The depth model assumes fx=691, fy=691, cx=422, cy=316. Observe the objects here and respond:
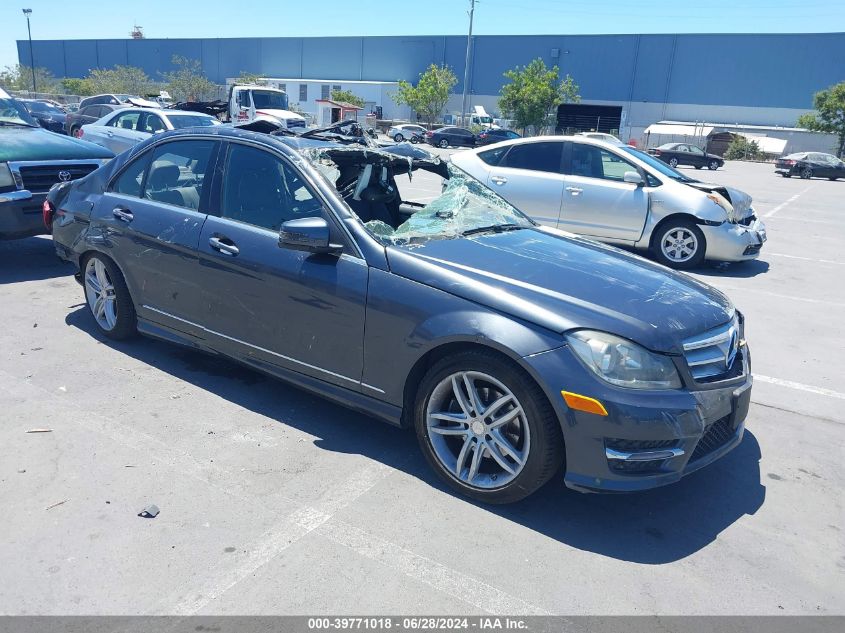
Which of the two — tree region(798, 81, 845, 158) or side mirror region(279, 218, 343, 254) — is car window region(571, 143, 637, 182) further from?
tree region(798, 81, 845, 158)

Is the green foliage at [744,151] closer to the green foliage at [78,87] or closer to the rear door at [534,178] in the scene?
the rear door at [534,178]

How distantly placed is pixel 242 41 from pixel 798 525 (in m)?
89.3

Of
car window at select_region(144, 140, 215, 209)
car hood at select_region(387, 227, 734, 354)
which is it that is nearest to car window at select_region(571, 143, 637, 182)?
car hood at select_region(387, 227, 734, 354)

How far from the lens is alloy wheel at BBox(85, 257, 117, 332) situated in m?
5.20

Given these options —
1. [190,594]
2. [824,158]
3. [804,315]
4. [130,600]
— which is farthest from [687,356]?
[824,158]

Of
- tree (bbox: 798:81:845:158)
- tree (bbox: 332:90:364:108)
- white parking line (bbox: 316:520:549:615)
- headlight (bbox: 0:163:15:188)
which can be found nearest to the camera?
white parking line (bbox: 316:520:549:615)

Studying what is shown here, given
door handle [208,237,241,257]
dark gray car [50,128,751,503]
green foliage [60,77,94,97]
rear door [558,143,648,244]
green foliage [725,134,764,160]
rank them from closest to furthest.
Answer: dark gray car [50,128,751,503] → door handle [208,237,241,257] → rear door [558,143,648,244] → green foliage [725,134,764,160] → green foliage [60,77,94,97]

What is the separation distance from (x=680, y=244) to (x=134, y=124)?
435 inches

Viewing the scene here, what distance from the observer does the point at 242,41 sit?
82.6 m

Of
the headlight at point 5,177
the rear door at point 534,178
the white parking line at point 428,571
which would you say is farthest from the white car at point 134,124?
the white parking line at point 428,571

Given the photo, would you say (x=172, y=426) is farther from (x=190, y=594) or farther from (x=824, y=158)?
(x=824, y=158)

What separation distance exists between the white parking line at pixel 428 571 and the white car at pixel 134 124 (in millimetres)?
12179

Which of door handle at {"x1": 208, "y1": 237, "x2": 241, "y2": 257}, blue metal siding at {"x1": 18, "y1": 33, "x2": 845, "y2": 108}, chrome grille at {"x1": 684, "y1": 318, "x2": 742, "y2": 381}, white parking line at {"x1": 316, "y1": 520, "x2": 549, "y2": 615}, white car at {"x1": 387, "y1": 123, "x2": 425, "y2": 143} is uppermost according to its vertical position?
blue metal siding at {"x1": 18, "y1": 33, "x2": 845, "y2": 108}

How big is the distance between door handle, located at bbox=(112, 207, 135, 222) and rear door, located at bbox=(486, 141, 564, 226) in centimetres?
580
